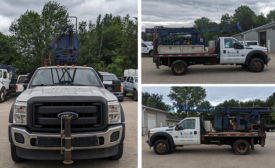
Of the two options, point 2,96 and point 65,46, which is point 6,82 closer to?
point 2,96

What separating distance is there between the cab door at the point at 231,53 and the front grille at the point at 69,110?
10.4m

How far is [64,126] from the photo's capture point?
4828mm

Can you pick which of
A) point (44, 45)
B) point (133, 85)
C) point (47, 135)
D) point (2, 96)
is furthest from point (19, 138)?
point (44, 45)

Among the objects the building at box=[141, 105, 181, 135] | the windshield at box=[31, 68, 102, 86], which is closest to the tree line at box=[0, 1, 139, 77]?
the building at box=[141, 105, 181, 135]

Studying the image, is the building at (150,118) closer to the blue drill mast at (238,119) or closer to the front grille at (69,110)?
the blue drill mast at (238,119)

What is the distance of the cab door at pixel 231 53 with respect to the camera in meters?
13.8

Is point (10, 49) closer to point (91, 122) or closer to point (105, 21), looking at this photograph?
point (105, 21)

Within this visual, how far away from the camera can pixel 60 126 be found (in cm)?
491

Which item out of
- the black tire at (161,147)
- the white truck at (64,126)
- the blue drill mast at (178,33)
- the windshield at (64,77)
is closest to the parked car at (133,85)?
the blue drill mast at (178,33)

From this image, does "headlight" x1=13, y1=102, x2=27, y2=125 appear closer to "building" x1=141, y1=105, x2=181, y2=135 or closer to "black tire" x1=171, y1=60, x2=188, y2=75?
"black tire" x1=171, y1=60, x2=188, y2=75

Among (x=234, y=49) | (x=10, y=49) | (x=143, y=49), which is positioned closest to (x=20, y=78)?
(x=143, y=49)

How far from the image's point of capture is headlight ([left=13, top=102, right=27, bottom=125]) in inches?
191

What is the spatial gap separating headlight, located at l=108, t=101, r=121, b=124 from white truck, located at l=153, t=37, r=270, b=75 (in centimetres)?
853

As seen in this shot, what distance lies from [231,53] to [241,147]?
480 centimetres
